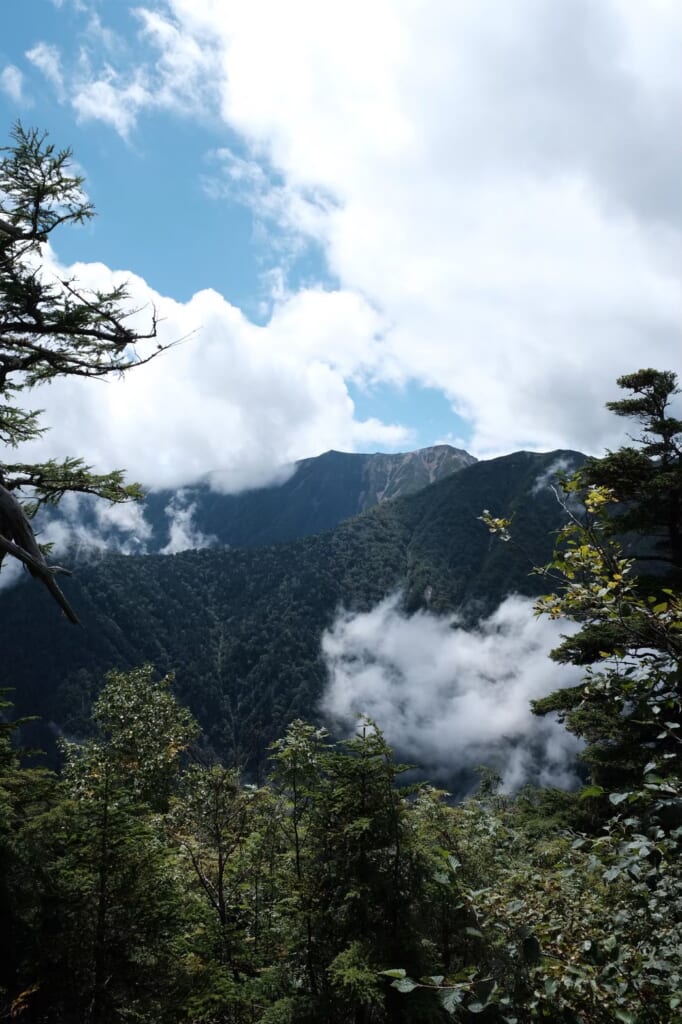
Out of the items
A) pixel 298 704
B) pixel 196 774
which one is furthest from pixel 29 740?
pixel 196 774

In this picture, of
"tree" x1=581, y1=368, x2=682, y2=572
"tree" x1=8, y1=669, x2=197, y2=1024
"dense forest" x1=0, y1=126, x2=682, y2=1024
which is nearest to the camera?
"dense forest" x1=0, y1=126, x2=682, y2=1024

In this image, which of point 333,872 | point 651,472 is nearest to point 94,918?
point 333,872

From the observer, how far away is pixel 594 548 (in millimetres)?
3365

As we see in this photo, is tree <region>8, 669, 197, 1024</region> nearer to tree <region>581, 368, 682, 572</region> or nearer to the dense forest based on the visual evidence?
the dense forest

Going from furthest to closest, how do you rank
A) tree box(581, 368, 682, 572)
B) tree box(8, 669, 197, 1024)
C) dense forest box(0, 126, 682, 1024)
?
tree box(581, 368, 682, 572) < tree box(8, 669, 197, 1024) < dense forest box(0, 126, 682, 1024)

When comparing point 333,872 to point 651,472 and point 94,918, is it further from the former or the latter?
point 651,472

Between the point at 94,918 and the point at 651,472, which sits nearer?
the point at 94,918

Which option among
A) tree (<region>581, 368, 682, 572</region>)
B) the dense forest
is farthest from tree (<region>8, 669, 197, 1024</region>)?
tree (<region>581, 368, 682, 572</region>)

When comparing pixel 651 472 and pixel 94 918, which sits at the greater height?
pixel 651 472

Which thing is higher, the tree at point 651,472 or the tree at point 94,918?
the tree at point 651,472

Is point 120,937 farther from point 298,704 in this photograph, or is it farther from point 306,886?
point 298,704

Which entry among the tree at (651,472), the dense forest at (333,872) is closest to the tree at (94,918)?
the dense forest at (333,872)

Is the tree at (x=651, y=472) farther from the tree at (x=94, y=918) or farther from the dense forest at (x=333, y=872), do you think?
the tree at (x=94, y=918)

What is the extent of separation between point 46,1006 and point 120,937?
928 millimetres
